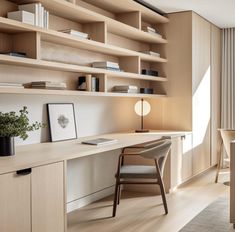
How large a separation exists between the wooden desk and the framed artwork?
573 mm

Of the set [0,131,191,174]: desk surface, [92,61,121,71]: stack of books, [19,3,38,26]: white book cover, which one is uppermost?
[19,3,38,26]: white book cover

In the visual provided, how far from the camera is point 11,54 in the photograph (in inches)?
118

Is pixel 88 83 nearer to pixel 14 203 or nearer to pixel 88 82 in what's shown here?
Answer: pixel 88 82

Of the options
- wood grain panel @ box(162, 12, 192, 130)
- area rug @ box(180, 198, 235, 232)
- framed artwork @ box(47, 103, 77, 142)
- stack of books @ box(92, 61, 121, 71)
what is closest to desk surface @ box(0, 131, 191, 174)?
framed artwork @ box(47, 103, 77, 142)

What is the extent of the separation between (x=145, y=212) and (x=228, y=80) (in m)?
3.41

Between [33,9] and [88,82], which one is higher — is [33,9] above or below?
above

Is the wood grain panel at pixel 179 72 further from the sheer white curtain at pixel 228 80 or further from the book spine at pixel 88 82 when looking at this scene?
the book spine at pixel 88 82

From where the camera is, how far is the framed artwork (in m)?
3.74

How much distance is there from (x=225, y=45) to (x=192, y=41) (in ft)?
4.81

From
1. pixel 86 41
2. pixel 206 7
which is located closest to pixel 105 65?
pixel 86 41

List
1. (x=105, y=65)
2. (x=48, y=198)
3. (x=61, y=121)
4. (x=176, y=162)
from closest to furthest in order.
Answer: (x=48, y=198) → (x=61, y=121) → (x=105, y=65) → (x=176, y=162)

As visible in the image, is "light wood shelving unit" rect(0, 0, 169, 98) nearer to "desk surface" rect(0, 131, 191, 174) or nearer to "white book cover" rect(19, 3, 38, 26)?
"white book cover" rect(19, 3, 38, 26)

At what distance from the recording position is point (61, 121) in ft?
12.7

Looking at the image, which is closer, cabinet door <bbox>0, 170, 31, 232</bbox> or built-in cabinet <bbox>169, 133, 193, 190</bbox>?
cabinet door <bbox>0, 170, 31, 232</bbox>
